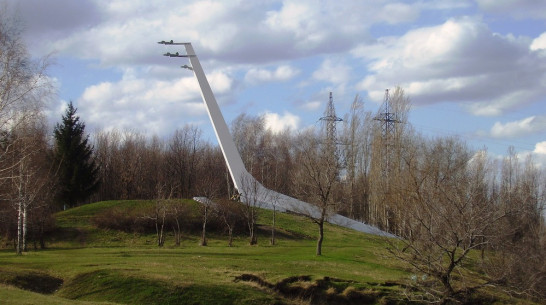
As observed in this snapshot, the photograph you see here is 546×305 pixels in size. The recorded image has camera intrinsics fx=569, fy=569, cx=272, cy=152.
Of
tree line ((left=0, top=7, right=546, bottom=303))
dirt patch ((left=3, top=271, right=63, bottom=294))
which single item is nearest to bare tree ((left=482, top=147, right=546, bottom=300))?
tree line ((left=0, top=7, right=546, bottom=303))

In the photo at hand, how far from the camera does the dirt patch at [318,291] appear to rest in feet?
58.4

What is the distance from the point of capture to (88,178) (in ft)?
136

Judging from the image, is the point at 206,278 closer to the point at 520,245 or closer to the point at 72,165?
the point at 520,245

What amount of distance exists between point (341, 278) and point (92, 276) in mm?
8157

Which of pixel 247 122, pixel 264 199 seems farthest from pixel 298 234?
pixel 247 122

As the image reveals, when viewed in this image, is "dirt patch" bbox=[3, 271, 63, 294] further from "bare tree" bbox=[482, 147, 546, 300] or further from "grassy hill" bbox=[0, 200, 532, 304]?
"bare tree" bbox=[482, 147, 546, 300]

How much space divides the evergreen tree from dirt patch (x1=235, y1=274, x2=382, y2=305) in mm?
26277

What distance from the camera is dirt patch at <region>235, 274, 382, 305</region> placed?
58.4 ft

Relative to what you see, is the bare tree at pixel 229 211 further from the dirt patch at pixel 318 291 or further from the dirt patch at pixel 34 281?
the dirt patch at pixel 34 281

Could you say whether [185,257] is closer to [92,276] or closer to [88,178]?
[92,276]

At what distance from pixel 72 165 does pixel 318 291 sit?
27.6m

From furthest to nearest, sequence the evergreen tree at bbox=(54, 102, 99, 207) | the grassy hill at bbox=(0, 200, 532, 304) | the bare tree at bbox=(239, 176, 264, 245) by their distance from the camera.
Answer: the evergreen tree at bbox=(54, 102, 99, 207), the bare tree at bbox=(239, 176, 264, 245), the grassy hill at bbox=(0, 200, 532, 304)

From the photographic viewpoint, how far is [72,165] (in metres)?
40.6

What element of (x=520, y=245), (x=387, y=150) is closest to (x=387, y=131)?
(x=387, y=150)
